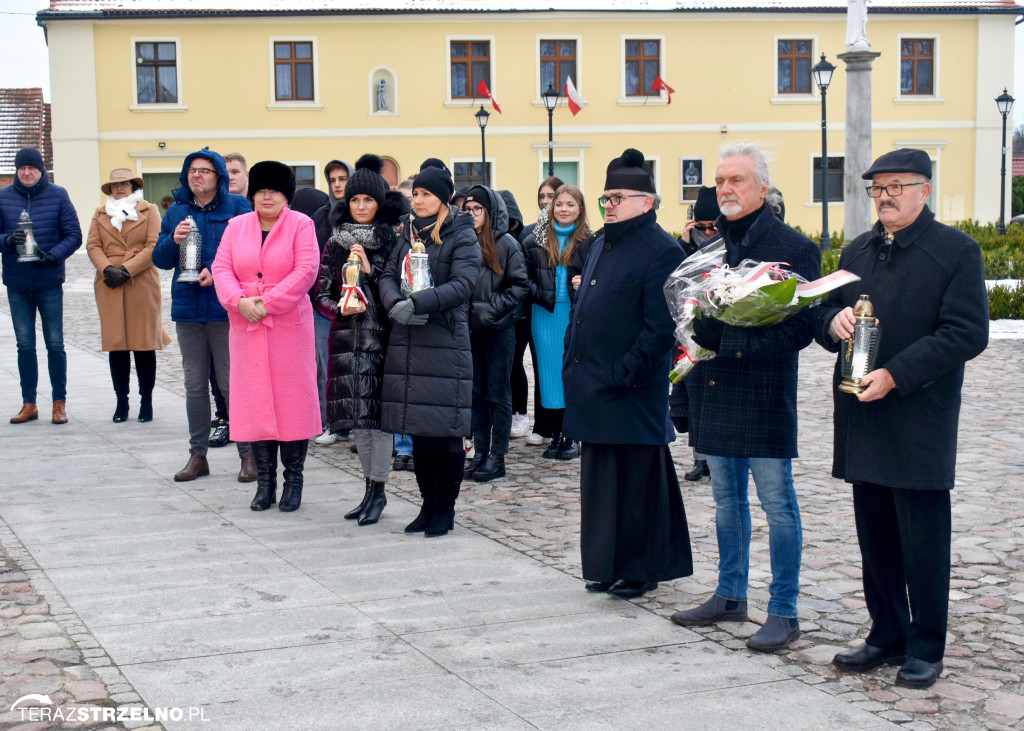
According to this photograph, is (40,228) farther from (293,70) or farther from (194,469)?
(293,70)

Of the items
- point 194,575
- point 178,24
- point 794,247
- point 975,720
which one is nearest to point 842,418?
point 794,247

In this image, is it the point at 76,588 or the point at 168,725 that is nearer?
the point at 168,725

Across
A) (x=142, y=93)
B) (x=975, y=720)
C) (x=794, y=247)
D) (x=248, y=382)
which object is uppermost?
(x=142, y=93)

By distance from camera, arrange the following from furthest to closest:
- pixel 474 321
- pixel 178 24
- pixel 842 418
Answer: pixel 178 24
pixel 474 321
pixel 842 418

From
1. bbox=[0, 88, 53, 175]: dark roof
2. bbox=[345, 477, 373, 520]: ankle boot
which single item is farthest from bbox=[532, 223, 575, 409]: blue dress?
bbox=[0, 88, 53, 175]: dark roof

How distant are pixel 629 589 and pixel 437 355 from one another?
1737mm

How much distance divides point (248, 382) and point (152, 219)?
3266 mm

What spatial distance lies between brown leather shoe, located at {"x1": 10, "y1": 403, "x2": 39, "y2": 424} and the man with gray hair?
270 inches

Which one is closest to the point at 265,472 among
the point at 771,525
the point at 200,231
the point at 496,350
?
the point at 496,350

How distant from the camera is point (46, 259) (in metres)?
9.69

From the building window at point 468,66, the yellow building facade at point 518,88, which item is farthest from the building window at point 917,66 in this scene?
the building window at point 468,66

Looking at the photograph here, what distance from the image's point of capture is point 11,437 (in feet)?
30.8

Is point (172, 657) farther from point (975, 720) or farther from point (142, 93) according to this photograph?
point (142, 93)

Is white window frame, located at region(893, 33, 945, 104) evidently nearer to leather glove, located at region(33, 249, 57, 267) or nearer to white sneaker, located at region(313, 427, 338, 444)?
white sneaker, located at region(313, 427, 338, 444)
